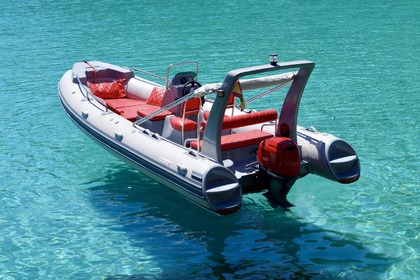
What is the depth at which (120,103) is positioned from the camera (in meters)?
9.91

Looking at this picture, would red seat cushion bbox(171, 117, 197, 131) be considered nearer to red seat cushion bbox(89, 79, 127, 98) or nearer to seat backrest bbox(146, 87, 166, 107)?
seat backrest bbox(146, 87, 166, 107)

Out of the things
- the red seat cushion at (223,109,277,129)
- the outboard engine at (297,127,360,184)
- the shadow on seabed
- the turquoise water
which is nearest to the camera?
the shadow on seabed

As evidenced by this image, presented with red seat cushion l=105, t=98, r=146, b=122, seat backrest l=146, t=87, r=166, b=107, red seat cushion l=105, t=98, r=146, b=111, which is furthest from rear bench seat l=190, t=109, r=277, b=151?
red seat cushion l=105, t=98, r=146, b=111

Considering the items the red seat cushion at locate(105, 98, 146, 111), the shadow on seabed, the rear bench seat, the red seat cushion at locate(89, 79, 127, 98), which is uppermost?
the rear bench seat

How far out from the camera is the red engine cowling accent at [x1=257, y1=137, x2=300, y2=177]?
675 cm

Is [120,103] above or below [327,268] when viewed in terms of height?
above

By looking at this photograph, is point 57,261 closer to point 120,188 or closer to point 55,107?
point 120,188

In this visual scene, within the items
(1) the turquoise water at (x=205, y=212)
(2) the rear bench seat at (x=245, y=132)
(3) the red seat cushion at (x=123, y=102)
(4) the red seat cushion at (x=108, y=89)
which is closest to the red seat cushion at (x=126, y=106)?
(3) the red seat cushion at (x=123, y=102)

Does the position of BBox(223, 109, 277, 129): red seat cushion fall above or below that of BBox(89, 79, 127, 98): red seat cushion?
above

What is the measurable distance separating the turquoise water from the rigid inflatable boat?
0.53 meters

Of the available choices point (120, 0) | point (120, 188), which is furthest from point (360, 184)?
point (120, 0)

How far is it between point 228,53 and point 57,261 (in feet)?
30.1

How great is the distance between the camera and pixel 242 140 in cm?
726

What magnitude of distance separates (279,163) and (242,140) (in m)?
0.64
